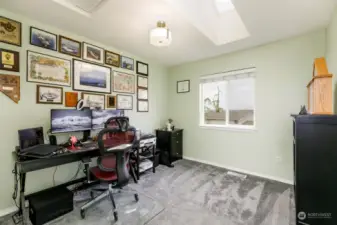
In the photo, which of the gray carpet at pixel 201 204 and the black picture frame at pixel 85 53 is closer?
the gray carpet at pixel 201 204

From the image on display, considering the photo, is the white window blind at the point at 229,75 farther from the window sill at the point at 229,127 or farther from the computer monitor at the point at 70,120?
the computer monitor at the point at 70,120

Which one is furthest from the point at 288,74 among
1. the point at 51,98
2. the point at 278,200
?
the point at 51,98

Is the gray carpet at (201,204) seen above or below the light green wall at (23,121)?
below

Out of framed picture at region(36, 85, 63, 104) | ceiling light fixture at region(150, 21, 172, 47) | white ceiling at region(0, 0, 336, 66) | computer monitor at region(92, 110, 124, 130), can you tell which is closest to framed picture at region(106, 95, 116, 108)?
computer monitor at region(92, 110, 124, 130)

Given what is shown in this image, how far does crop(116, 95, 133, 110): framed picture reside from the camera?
3363mm

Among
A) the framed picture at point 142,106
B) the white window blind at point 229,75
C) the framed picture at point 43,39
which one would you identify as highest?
the framed picture at point 43,39

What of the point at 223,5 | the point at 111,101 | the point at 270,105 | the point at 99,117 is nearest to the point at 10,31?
the point at 99,117

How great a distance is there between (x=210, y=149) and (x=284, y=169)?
1.41 meters

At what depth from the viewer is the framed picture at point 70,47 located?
252cm

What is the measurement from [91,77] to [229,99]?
282 cm

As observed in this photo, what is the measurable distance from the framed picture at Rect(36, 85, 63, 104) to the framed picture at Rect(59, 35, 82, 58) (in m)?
0.60

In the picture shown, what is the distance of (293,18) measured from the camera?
2188mm

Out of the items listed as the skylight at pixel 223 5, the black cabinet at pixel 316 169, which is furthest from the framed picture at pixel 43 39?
the black cabinet at pixel 316 169

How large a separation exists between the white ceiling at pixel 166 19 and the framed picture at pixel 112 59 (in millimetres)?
195
